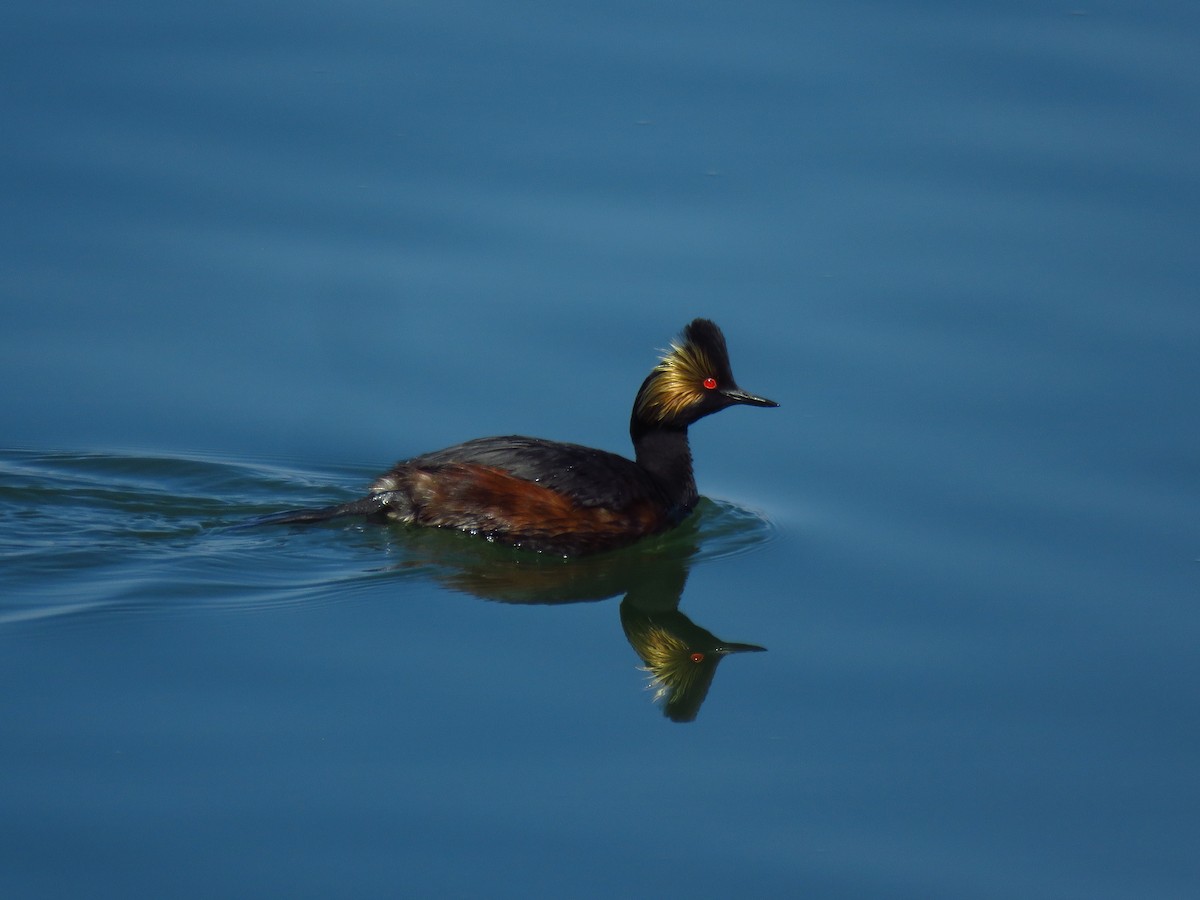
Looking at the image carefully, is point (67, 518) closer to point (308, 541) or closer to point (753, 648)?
point (308, 541)

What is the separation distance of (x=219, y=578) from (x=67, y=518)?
1154 mm

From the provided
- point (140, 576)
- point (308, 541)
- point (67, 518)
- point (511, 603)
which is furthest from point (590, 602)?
point (67, 518)

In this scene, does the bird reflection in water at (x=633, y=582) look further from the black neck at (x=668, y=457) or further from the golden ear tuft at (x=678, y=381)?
the golden ear tuft at (x=678, y=381)

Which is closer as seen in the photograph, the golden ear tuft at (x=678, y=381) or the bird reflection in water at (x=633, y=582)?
the bird reflection in water at (x=633, y=582)

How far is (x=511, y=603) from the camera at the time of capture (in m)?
8.61

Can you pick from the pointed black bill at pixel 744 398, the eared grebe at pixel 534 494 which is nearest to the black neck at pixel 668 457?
the eared grebe at pixel 534 494

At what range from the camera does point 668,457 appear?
33.1ft

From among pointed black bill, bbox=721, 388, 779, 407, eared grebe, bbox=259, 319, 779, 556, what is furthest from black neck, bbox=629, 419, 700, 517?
pointed black bill, bbox=721, 388, 779, 407

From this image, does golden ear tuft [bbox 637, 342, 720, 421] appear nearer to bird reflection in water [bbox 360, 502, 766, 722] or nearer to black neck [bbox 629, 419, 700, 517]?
black neck [bbox 629, 419, 700, 517]

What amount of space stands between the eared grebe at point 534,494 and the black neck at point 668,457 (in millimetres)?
106

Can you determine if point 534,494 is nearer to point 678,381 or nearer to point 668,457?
point 668,457

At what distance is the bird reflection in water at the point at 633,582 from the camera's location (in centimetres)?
807

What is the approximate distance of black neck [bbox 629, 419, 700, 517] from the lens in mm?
10016

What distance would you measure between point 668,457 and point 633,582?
1097 mm
